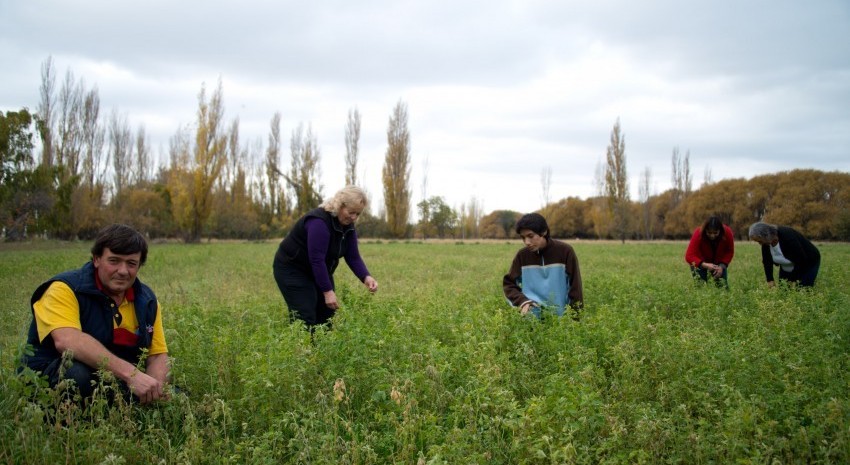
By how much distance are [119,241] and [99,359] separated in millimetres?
761

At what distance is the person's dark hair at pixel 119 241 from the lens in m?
3.44

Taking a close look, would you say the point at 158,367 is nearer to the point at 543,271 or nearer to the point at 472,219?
the point at 543,271

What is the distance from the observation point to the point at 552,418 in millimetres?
3135

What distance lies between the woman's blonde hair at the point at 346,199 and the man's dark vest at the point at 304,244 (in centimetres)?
10

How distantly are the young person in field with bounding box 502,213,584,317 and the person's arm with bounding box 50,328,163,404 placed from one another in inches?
145

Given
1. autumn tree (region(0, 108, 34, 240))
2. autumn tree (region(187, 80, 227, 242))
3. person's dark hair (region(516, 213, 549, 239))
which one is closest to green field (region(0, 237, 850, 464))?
person's dark hair (region(516, 213, 549, 239))

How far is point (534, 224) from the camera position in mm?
5707

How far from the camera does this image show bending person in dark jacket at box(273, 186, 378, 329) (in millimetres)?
5258

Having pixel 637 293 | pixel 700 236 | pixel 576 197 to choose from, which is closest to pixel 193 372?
pixel 637 293

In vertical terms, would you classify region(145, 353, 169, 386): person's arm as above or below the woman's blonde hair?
below

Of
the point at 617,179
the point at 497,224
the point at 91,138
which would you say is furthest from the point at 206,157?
the point at 497,224

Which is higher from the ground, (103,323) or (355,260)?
(355,260)

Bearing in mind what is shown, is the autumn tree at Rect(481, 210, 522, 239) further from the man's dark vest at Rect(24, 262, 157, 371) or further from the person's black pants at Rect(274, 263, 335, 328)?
the man's dark vest at Rect(24, 262, 157, 371)

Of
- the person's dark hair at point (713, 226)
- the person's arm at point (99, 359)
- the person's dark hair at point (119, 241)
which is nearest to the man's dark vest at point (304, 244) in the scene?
the person's dark hair at point (119, 241)
